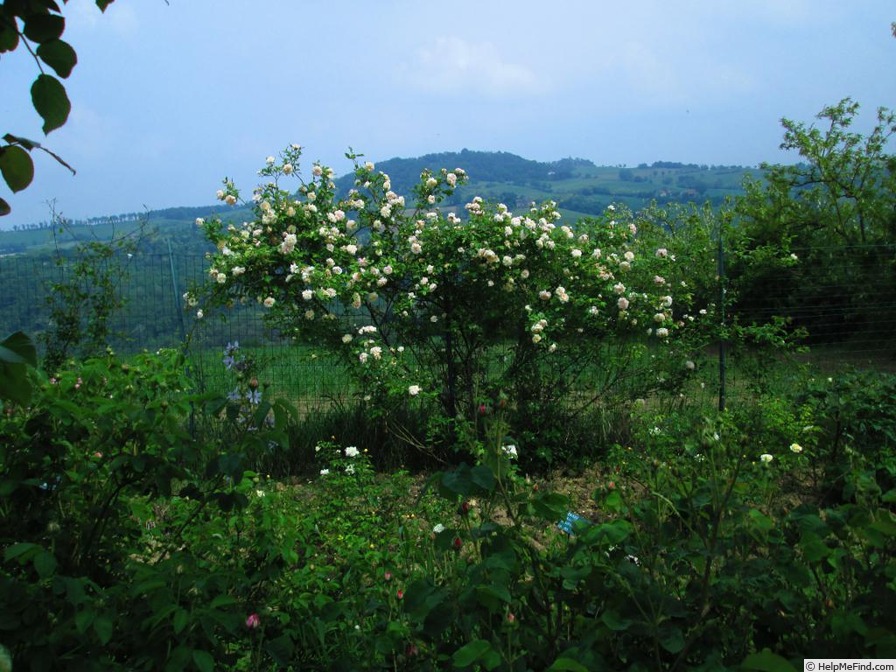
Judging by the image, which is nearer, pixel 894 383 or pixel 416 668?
pixel 416 668

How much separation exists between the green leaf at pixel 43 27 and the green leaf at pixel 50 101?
7cm

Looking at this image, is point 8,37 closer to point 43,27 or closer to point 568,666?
point 43,27

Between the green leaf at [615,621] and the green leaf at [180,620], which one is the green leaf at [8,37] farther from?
the green leaf at [615,621]

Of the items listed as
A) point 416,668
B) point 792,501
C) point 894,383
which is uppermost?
point 416,668

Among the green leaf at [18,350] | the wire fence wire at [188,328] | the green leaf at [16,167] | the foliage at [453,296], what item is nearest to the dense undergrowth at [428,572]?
the green leaf at [18,350]

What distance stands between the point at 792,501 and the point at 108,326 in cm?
539

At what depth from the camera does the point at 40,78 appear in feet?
4.71

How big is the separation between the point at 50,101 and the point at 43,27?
0.44 ft

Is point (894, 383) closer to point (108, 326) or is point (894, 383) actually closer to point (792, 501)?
point (792, 501)

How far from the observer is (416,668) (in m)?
1.87

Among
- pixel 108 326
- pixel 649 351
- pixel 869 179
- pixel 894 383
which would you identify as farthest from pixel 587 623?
pixel 869 179

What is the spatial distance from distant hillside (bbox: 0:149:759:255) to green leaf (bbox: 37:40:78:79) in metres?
4.86

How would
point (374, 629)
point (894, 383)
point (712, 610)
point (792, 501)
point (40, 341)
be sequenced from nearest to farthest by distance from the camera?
point (712, 610)
point (374, 629)
point (792, 501)
point (894, 383)
point (40, 341)

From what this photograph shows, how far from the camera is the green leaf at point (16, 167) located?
1.42 m
